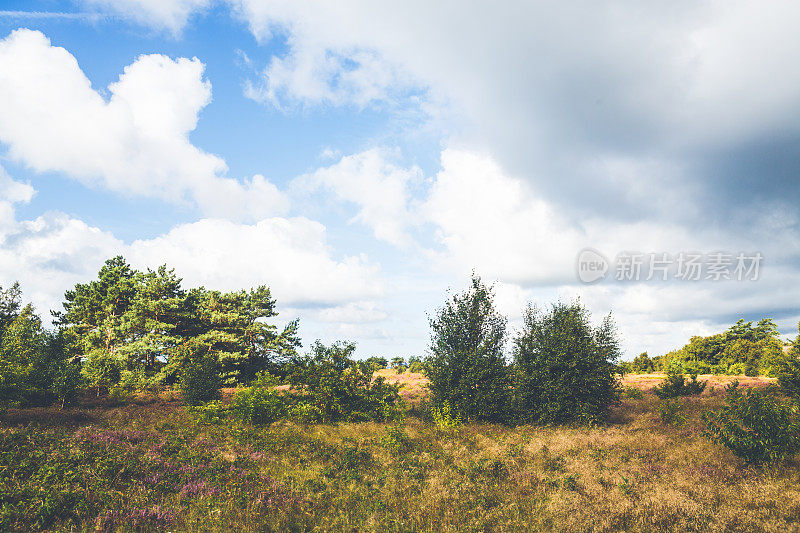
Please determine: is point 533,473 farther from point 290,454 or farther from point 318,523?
point 290,454

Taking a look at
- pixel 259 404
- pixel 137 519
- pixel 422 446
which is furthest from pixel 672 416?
pixel 137 519

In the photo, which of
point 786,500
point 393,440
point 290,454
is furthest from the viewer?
point 393,440

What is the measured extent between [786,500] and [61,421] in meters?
21.8

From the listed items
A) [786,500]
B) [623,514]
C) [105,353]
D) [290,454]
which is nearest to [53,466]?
[290,454]

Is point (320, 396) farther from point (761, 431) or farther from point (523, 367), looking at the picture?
point (761, 431)

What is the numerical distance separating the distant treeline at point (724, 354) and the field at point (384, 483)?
40.6m

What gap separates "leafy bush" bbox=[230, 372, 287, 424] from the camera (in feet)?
53.4

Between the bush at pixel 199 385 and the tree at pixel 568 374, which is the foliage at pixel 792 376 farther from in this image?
the bush at pixel 199 385

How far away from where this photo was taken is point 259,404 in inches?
647

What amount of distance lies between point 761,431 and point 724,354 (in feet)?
179

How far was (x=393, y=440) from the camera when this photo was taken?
12633mm

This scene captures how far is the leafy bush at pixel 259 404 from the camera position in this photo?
16281 mm

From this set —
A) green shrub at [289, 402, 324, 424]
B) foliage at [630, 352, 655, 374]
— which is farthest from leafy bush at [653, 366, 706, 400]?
foliage at [630, 352, 655, 374]

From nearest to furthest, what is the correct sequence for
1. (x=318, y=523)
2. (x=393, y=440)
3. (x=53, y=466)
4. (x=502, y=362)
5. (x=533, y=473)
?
(x=318, y=523)
(x=53, y=466)
(x=533, y=473)
(x=393, y=440)
(x=502, y=362)
